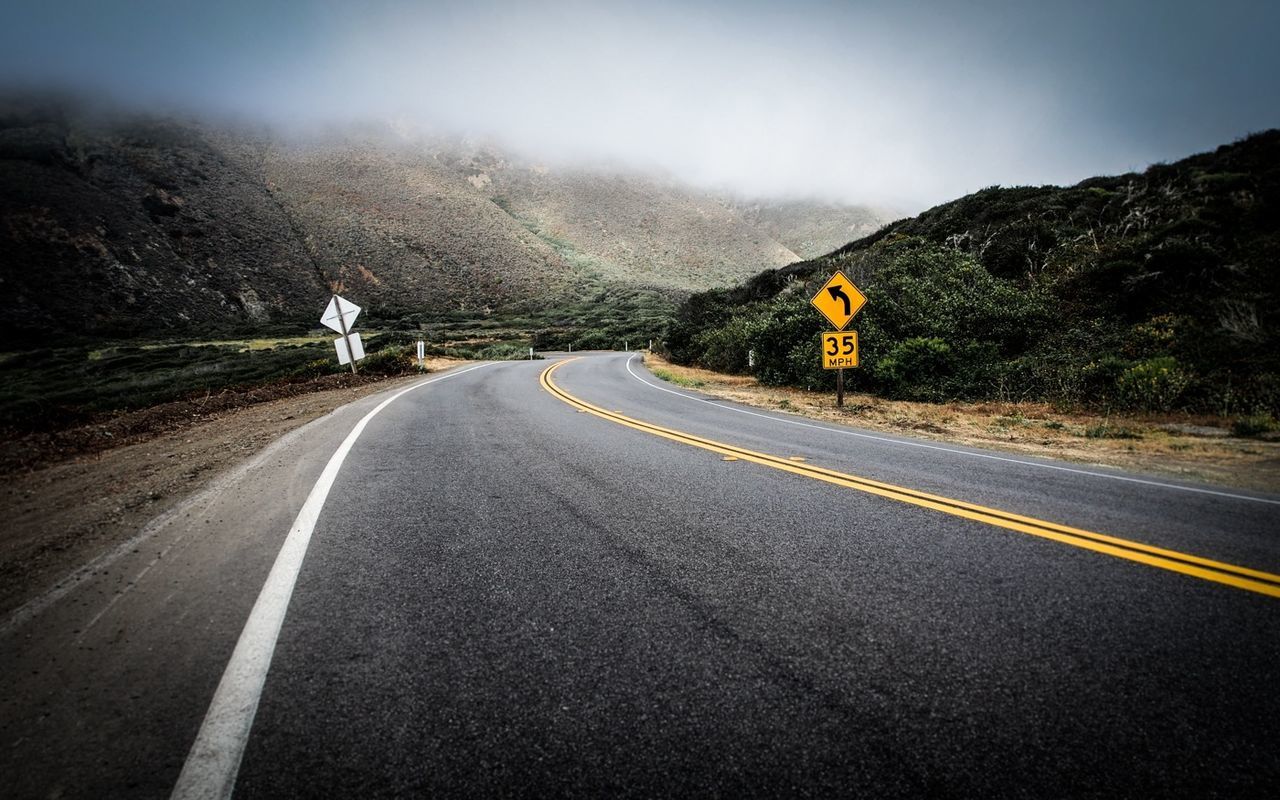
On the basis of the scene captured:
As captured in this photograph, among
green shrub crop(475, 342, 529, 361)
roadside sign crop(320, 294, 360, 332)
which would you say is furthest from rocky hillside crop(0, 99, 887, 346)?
roadside sign crop(320, 294, 360, 332)

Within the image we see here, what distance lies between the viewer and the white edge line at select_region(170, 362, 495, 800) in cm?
151

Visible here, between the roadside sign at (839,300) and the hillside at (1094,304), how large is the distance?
2.94 m

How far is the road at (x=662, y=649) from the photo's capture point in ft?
5.13

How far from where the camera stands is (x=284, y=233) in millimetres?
61531

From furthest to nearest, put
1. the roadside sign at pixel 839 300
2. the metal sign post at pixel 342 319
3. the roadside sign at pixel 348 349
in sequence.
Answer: the roadside sign at pixel 348 349 < the metal sign post at pixel 342 319 < the roadside sign at pixel 839 300

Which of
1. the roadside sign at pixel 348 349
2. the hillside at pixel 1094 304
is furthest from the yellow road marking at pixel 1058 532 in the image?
the roadside sign at pixel 348 349

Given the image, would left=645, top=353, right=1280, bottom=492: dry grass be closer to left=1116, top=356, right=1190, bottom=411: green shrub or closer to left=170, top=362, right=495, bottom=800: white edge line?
left=1116, top=356, right=1190, bottom=411: green shrub

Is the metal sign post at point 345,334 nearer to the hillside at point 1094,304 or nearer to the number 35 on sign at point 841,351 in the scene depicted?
the number 35 on sign at point 841,351

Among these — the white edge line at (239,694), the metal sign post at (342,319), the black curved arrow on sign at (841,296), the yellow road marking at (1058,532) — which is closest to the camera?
the white edge line at (239,694)

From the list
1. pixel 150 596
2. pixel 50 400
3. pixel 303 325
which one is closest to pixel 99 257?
pixel 303 325

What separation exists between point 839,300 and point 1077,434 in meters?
5.24

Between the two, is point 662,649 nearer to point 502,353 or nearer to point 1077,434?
point 1077,434

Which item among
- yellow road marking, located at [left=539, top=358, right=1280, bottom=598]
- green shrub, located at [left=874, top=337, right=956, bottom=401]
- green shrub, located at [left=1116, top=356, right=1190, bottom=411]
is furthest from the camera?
green shrub, located at [left=874, top=337, right=956, bottom=401]

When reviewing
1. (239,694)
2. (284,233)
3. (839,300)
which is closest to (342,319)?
Answer: (839,300)
